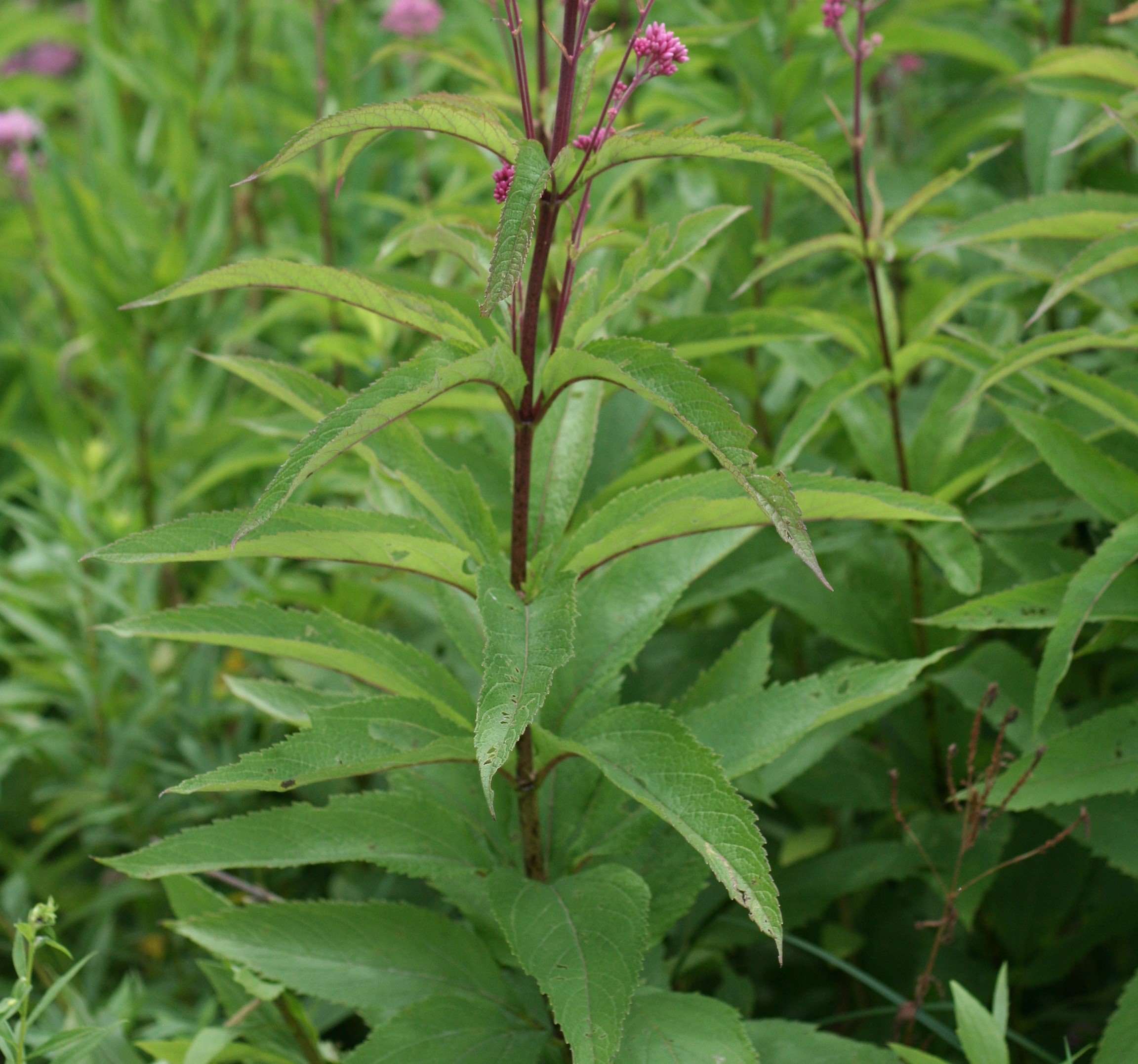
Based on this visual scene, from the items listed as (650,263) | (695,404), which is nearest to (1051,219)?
(650,263)

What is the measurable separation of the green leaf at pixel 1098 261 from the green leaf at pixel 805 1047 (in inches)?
25.6

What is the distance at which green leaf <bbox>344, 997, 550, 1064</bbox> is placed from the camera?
0.91 meters

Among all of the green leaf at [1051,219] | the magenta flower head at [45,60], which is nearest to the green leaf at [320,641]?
the green leaf at [1051,219]

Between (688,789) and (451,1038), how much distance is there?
319 mm

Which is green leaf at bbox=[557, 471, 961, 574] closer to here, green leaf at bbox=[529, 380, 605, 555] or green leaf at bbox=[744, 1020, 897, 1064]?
green leaf at bbox=[529, 380, 605, 555]

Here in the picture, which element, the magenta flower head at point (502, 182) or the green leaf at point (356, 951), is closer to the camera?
the magenta flower head at point (502, 182)

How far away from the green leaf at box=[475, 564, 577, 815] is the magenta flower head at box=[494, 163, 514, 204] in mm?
257

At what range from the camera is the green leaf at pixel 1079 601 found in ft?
3.27

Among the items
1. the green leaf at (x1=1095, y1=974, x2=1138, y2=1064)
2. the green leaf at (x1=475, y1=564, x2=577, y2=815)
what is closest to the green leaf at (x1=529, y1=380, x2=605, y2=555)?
the green leaf at (x1=475, y1=564, x2=577, y2=815)

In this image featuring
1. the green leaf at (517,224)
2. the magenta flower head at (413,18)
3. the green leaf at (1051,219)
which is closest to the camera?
the green leaf at (517,224)

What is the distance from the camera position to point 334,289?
2.67 ft

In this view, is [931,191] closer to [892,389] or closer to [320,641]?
[892,389]

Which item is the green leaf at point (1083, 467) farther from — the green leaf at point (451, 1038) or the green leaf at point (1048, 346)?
the green leaf at point (451, 1038)

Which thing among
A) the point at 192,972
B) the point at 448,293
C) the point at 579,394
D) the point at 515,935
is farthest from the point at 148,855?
the point at 192,972
